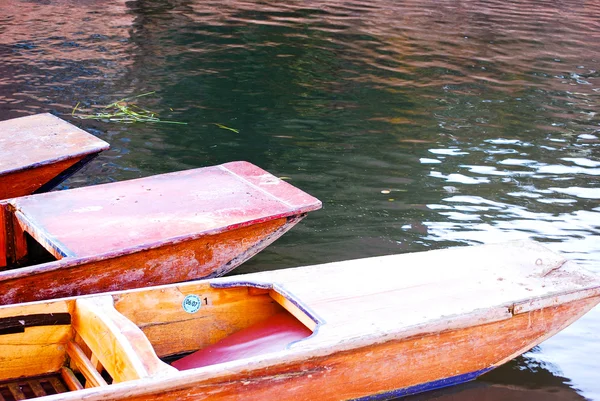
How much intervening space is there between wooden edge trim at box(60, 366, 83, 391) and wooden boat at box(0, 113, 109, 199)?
187 cm

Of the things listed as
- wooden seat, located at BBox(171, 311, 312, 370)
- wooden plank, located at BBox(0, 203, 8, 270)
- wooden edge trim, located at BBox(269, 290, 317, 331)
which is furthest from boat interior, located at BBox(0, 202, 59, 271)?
wooden edge trim, located at BBox(269, 290, 317, 331)

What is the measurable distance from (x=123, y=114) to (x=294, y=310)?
5.05 meters

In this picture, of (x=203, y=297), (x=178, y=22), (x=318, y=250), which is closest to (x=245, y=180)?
(x=318, y=250)

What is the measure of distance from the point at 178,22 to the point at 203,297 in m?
9.81

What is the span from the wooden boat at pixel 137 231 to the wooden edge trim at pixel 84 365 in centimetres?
46

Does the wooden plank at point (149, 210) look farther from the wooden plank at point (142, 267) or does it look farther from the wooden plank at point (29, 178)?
the wooden plank at point (29, 178)

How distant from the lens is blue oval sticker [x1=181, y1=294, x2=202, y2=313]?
3916 millimetres

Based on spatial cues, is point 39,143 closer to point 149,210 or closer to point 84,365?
point 149,210

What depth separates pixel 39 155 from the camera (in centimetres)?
535

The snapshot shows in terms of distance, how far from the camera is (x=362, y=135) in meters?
8.16

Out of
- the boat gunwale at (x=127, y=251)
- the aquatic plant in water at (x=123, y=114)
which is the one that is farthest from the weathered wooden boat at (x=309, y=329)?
the aquatic plant in water at (x=123, y=114)

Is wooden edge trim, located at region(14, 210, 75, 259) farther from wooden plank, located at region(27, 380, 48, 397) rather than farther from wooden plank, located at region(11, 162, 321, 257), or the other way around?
wooden plank, located at region(27, 380, 48, 397)

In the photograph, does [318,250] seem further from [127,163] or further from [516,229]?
[127,163]

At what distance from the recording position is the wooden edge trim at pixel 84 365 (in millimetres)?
3434
